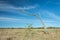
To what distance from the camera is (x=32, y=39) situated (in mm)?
12258

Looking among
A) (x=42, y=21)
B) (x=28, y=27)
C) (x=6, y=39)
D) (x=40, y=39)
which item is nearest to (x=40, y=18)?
(x=42, y=21)

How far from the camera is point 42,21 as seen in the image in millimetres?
15695

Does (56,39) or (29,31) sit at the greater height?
(29,31)

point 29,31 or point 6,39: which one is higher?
point 29,31

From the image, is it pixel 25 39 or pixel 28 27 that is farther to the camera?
pixel 28 27

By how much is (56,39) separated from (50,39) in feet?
1.45

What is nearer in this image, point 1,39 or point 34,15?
point 1,39

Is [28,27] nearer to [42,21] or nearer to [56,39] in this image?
[42,21]

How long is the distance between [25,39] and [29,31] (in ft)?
9.19

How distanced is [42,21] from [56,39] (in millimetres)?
3442

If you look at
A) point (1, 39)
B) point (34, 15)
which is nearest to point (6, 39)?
point (1, 39)

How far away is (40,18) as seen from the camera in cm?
1556

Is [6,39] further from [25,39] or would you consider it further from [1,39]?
[25,39]

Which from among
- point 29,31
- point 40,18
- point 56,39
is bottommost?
point 56,39
